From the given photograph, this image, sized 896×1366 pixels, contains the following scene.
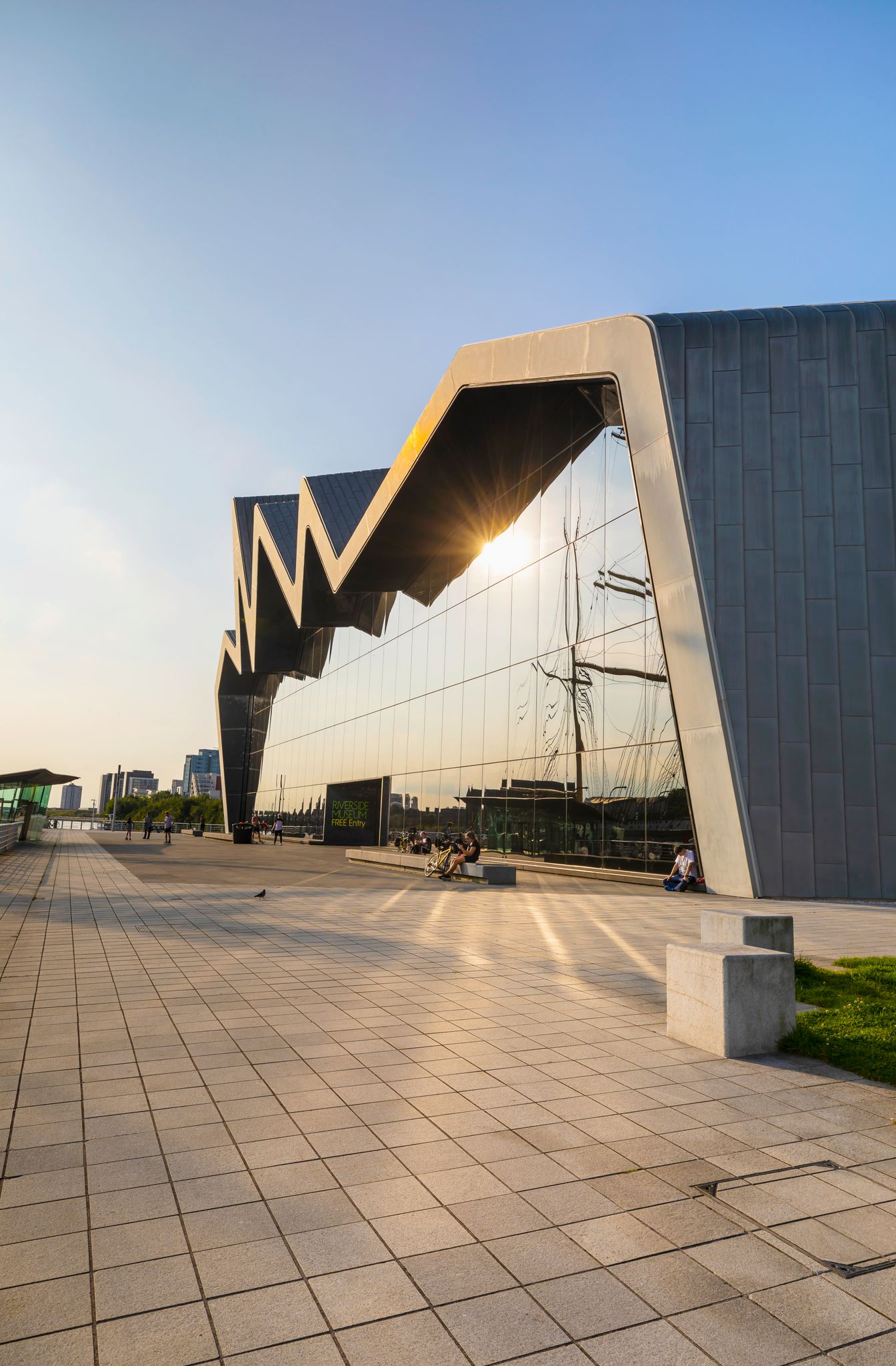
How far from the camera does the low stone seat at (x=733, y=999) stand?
19.2 ft

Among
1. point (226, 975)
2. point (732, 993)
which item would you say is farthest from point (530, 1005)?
point (226, 975)

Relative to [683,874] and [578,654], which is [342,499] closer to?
[578,654]

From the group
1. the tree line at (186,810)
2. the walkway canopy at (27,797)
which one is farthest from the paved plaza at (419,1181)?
the tree line at (186,810)

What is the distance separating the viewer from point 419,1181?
12.2 feet

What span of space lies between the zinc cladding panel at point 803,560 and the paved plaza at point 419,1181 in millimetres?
8838

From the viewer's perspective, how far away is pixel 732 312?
57.1 ft

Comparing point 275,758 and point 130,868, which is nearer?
point 130,868

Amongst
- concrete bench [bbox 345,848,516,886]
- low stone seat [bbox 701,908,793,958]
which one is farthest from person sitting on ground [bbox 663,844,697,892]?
low stone seat [bbox 701,908,793,958]

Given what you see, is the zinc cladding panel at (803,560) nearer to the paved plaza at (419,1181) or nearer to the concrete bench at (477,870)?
the concrete bench at (477,870)

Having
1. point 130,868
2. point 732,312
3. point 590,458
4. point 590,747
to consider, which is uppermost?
point 732,312

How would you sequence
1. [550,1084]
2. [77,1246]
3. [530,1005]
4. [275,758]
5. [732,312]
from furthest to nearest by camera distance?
[275,758] → [732,312] → [530,1005] → [550,1084] → [77,1246]

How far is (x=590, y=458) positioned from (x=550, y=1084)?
17938 mm

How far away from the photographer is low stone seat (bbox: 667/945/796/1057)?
5848 mm

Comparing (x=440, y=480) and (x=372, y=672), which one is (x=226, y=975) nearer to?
(x=440, y=480)
